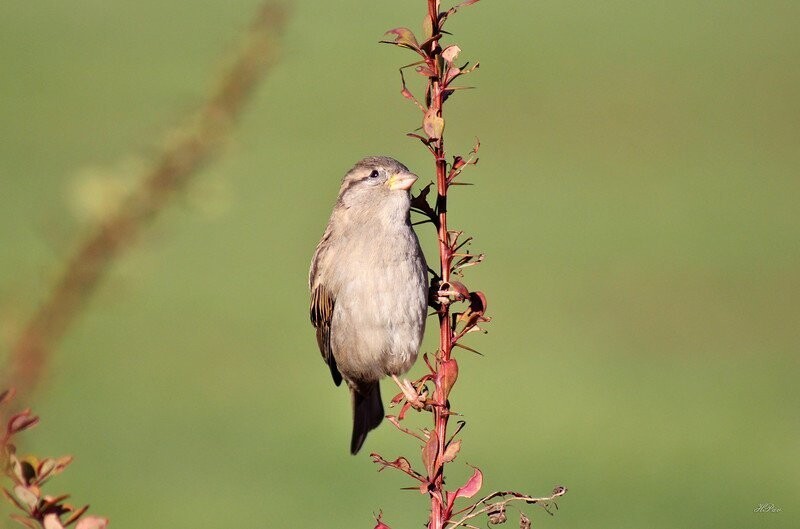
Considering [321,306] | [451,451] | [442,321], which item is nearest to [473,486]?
[451,451]

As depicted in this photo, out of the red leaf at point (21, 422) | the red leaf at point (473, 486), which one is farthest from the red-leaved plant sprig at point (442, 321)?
the red leaf at point (21, 422)

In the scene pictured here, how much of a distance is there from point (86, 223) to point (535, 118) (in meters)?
13.3

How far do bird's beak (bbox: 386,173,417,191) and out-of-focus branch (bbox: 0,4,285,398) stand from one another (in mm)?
1788

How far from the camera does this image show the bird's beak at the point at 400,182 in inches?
112

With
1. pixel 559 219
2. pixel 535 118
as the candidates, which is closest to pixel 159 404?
pixel 559 219

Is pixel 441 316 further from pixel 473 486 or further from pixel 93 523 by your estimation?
pixel 93 523

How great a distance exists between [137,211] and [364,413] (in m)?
2.73

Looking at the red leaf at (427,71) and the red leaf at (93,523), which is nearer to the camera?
the red leaf at (93,523)

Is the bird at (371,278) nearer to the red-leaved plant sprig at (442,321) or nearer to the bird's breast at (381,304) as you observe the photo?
the bird's breast at (381,304)

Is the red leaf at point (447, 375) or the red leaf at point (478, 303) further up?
the red leaf at point (478, 303)

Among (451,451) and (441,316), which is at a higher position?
(441,316)

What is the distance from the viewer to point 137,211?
3.09 feet

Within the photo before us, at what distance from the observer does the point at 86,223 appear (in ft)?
3.10

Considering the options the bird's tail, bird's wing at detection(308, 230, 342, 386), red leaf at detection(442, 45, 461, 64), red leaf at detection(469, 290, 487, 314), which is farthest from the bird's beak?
red leaf at detection(442, 45, 461, 64)
